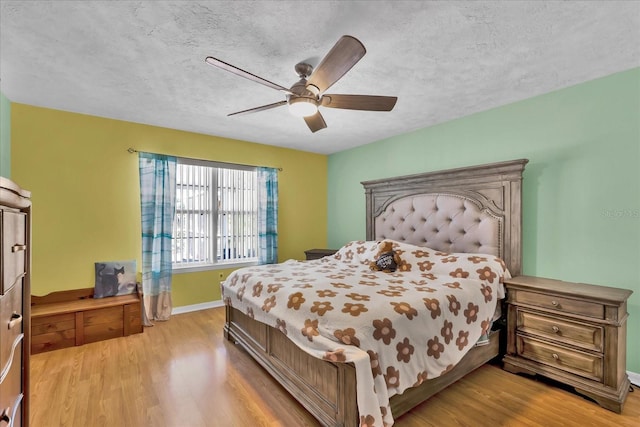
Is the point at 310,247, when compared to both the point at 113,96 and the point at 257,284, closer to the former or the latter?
the point at 257,284

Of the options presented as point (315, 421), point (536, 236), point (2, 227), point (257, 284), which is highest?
point (2, 227)

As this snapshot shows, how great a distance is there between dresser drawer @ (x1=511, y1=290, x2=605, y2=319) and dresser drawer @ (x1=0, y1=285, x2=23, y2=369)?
3136mm

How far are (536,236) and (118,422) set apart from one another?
3689 mm

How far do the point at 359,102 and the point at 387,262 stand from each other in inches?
65.9

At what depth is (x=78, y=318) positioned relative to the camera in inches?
118

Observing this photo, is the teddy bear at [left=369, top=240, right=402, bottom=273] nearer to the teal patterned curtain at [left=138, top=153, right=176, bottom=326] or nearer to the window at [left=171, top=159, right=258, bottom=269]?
the window at [left=171, top=159, right=258, bottom=269]

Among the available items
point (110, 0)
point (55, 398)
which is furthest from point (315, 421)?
point (110, 0)

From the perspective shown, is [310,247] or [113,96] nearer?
[113,96]

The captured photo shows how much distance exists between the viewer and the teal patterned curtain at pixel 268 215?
4590 millimetres

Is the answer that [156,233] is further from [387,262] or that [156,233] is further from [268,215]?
[387,262]

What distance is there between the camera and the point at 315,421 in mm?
1914

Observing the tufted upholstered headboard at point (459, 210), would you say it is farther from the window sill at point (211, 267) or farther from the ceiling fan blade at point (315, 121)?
the window sill at point (211, 267)

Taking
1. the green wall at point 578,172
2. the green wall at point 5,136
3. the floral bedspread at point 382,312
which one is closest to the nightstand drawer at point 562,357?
the floral bedspread at point 382,312

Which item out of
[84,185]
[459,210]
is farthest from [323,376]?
[84,185]
